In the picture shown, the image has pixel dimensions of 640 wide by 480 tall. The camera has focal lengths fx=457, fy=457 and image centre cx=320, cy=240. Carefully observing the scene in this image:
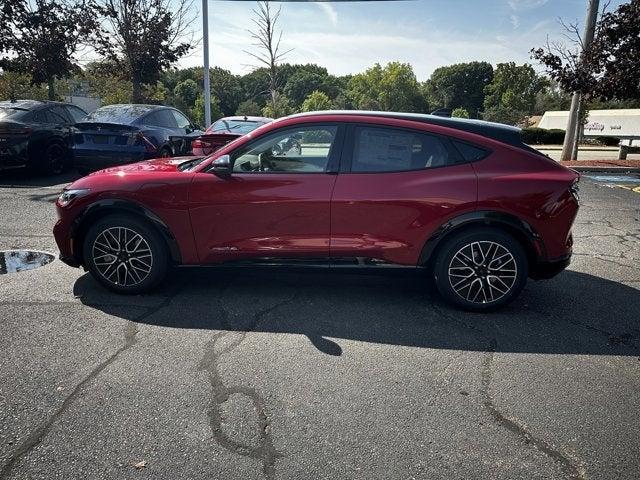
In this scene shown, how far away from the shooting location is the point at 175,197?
13.4 ft

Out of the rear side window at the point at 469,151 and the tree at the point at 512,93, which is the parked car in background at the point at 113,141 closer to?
the rear side window at the point at 469,151

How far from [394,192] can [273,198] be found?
3.44 feet

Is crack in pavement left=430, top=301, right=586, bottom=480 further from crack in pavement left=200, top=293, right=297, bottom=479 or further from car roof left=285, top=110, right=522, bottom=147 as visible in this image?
car roof left=285, top=110, right=522, bottom=147

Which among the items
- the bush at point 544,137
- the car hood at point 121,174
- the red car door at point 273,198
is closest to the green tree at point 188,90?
the bush at point 544,137

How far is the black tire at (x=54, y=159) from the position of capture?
34.1 ft

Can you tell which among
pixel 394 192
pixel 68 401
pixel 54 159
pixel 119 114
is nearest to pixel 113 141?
pixel 119 114

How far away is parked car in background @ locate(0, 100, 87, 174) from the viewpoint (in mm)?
9531

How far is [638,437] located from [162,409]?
267 cm

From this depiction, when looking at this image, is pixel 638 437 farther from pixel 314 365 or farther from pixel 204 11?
pixel 204 11

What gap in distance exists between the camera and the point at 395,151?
4.03 m

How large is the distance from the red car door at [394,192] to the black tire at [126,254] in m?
1.64

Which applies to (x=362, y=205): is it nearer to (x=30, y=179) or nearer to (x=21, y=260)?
(x=21, y=260)

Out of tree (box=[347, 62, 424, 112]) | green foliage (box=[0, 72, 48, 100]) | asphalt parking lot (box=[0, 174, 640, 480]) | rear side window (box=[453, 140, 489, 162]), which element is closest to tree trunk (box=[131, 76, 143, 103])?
green foliage (box=[0, 72, 48, 100])

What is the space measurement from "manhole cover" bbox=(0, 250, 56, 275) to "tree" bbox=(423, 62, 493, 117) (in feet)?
312
